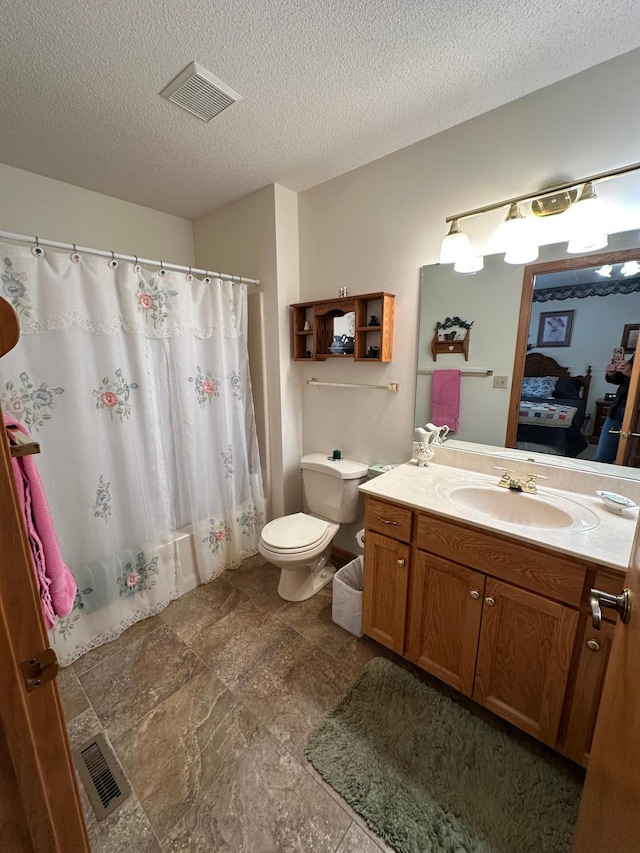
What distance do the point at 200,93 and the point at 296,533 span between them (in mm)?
2018

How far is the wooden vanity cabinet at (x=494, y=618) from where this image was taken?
1.07 m

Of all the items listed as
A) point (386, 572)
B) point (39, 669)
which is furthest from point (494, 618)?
point (39, 669)

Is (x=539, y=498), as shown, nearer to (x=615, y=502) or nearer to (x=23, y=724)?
(x=615, y=502)

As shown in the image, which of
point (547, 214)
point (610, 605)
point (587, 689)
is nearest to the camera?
point (610, 605)

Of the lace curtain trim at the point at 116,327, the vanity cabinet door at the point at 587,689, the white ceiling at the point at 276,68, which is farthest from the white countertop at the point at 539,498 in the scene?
the white ceiling at the point at 276,68

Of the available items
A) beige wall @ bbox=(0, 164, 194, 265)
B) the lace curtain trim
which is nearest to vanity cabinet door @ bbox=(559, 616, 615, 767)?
the lace curtain trim

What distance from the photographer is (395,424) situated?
2.01 metres

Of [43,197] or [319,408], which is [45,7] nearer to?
[43,197]

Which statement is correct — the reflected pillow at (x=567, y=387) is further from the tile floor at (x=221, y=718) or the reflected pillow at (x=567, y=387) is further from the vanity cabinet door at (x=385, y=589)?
the tile floor at (x=221, y=718)

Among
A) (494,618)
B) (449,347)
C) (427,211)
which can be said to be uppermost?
(427,211)

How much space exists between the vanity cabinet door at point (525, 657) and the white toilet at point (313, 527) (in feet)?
3.03

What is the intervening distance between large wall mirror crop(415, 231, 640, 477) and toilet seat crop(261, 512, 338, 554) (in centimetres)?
90

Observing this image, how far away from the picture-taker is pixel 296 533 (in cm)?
194

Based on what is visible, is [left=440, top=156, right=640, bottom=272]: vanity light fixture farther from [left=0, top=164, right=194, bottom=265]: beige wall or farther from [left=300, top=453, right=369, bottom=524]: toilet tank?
[left=0, top=164, right=194, bottom=265]: beige wall
